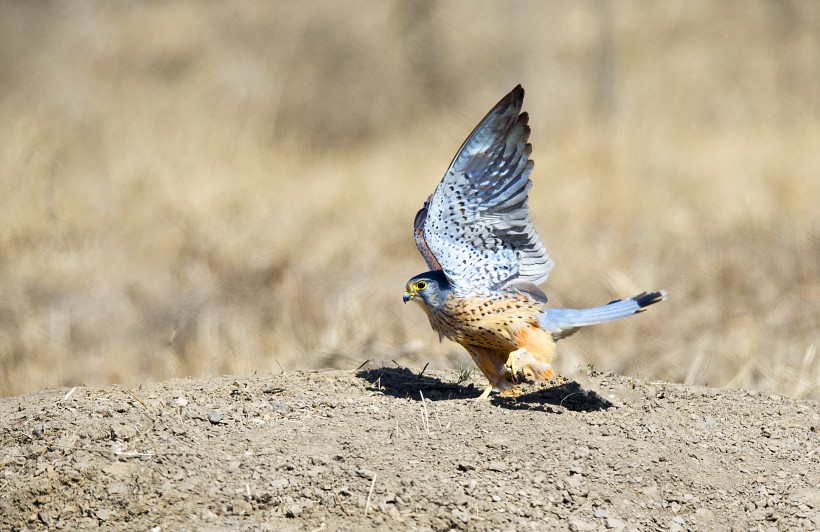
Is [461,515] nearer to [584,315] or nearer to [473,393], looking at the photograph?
[473,393]

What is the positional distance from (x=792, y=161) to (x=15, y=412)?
8.39 m

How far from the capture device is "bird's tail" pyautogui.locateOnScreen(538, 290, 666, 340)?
4.12 meters

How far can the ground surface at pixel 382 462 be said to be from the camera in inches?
124

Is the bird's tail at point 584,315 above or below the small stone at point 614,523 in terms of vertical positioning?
above

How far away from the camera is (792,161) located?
33.0 ft

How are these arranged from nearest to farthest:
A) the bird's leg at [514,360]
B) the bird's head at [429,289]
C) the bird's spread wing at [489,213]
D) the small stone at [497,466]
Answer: the small stone at [497,466] < the bird's spread wing at [489,213] < the bird's leg at [514,360] < the bird's head at [429,289]

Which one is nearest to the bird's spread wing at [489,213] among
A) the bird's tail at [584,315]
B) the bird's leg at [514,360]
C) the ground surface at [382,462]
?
the bird's tail at [584,315]

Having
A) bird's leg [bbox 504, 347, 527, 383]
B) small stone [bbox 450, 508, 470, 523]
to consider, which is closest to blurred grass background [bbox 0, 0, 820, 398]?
bird's leg [bbox 504, 347, 527, 383]

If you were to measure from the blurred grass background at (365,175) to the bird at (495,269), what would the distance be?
3.77ft

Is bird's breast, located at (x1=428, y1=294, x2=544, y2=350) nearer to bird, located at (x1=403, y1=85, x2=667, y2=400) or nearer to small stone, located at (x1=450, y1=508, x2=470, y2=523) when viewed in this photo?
bird, located at (x1=403, y1=85, x2=667, y2=400)

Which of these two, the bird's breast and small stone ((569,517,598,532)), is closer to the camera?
small stone ((569,517,598,532))

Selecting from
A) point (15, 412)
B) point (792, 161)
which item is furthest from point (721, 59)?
point (15, 412)

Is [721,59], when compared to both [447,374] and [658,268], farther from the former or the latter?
[447,374]

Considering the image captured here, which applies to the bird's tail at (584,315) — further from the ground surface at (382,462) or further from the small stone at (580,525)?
the small stone at (580,525)
